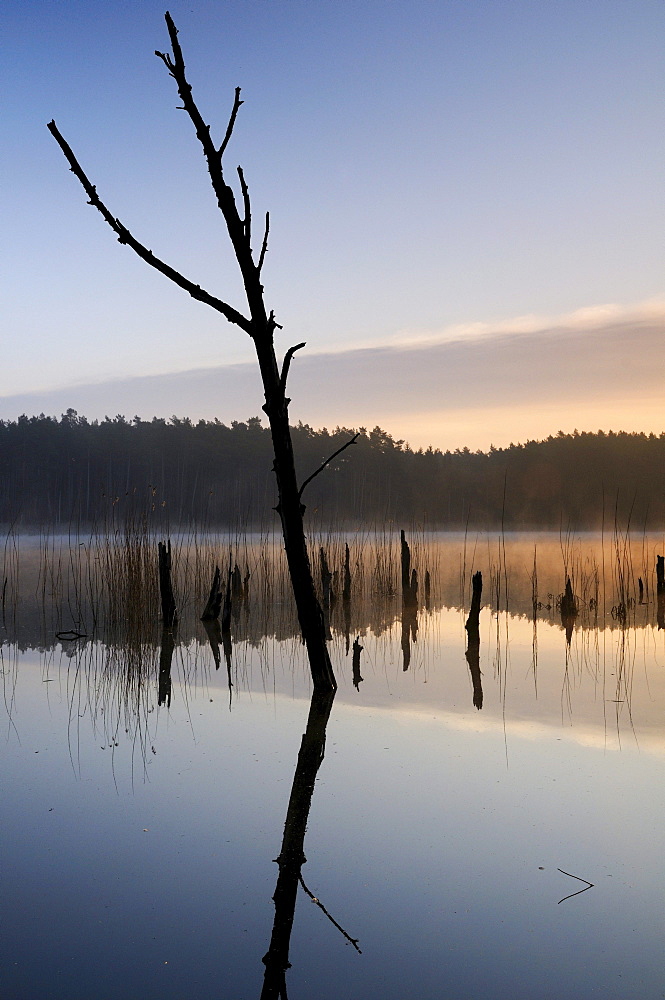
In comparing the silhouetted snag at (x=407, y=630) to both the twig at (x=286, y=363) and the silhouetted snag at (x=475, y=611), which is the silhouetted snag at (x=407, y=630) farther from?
the twig at (x=286, y=363)

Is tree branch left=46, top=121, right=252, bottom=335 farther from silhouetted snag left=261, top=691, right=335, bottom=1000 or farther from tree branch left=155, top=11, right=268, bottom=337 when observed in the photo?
silhouetted snag left=261, top=691, right=335, bottom=1000

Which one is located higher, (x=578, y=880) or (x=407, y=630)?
(x=578, y=880)

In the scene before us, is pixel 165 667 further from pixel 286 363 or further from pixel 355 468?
pixel 355 468

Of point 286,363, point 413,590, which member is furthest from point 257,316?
point 413,590

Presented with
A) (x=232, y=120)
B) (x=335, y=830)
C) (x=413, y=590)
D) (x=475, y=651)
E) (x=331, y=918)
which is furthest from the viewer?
(x=413, y=590)

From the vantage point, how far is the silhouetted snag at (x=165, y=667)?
5.14m

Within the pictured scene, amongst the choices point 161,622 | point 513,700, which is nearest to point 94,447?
point 161,622

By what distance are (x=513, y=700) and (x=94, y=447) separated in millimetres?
50389

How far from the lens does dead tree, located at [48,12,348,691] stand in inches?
178

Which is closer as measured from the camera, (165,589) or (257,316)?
(257,316)

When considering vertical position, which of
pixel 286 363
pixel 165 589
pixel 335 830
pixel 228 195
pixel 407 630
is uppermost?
pixel 228 195

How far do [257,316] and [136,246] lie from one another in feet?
2.45

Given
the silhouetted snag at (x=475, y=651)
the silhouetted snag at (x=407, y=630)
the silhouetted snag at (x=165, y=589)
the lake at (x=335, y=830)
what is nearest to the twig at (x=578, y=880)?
the lake at (x=335, y=830)

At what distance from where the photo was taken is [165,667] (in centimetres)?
623
